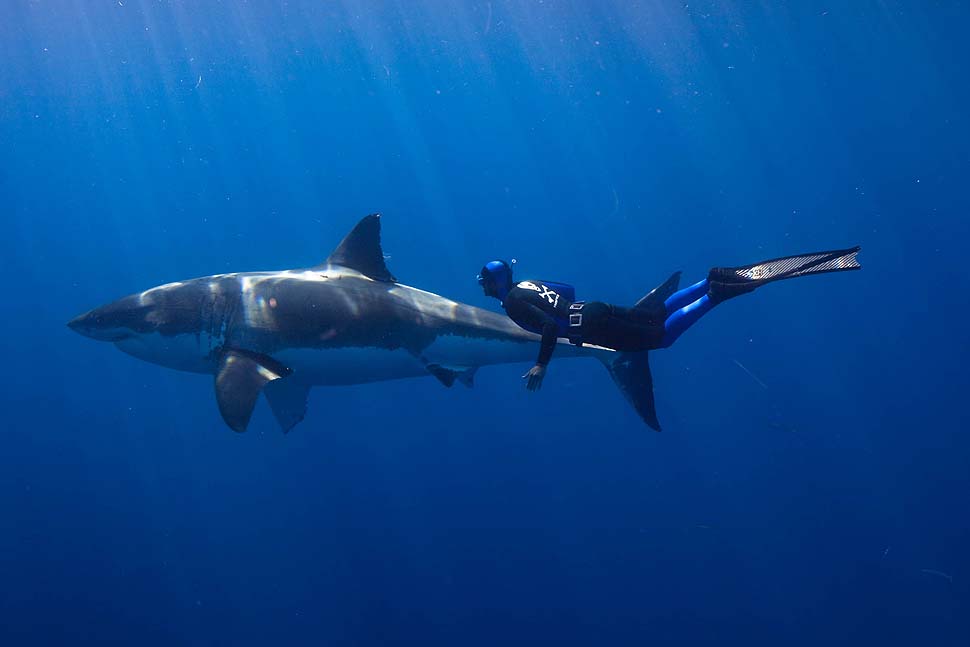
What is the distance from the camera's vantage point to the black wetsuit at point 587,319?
7.00 meters

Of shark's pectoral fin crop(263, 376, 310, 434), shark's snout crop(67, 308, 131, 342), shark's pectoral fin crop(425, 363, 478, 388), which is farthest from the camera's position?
shark's pectoral fin crop(263, 376, 310, 434)

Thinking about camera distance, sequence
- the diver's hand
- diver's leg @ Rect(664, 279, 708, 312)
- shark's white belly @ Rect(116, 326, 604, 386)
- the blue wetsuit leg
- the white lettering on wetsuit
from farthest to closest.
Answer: shark's white belly @ Rect(116, 326, 604, 386) → diver's leg @ Rect(664, 279, 708, 312) → the blue wetsuit leg → the white lettering on wetsuit → the diver's hand

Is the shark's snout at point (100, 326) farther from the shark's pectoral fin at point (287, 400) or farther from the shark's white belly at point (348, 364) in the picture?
the shark's white belly at point (348, 364)

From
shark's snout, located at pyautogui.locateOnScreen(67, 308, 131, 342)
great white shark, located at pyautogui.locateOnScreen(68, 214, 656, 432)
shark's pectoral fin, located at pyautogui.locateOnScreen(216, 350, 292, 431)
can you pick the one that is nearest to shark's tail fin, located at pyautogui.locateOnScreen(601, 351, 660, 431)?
great white shark, located at pyautogui.locateOnScreen(68, 214, 656, 432)

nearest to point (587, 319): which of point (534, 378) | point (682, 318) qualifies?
point (534, 378)

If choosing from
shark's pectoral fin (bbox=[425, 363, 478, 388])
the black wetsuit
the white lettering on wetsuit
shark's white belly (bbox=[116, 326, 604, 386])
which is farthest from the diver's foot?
shark's pectoral fin (bbox=[425, 363, 478, 388])

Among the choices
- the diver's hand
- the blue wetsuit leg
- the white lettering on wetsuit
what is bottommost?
the diver's hand

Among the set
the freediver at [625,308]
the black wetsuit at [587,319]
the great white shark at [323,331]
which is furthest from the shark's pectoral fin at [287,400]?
the black wetsuit at [587,319]

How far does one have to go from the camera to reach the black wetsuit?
7.00 meters

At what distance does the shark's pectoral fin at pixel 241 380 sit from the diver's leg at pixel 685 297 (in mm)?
5175

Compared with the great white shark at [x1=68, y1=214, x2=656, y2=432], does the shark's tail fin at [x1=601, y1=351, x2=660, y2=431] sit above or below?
below

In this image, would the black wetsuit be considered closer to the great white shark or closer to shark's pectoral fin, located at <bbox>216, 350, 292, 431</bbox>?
the great white shark

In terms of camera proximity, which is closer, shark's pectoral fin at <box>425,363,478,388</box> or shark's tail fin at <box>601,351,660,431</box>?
shark's tail fin at <box>601,351,660,431</box>

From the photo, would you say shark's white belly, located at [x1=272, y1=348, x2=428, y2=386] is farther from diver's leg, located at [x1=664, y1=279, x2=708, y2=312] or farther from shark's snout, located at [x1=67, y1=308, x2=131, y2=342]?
diver's leg, located at [x1=664, y1=279, x2=708, y2=312]
